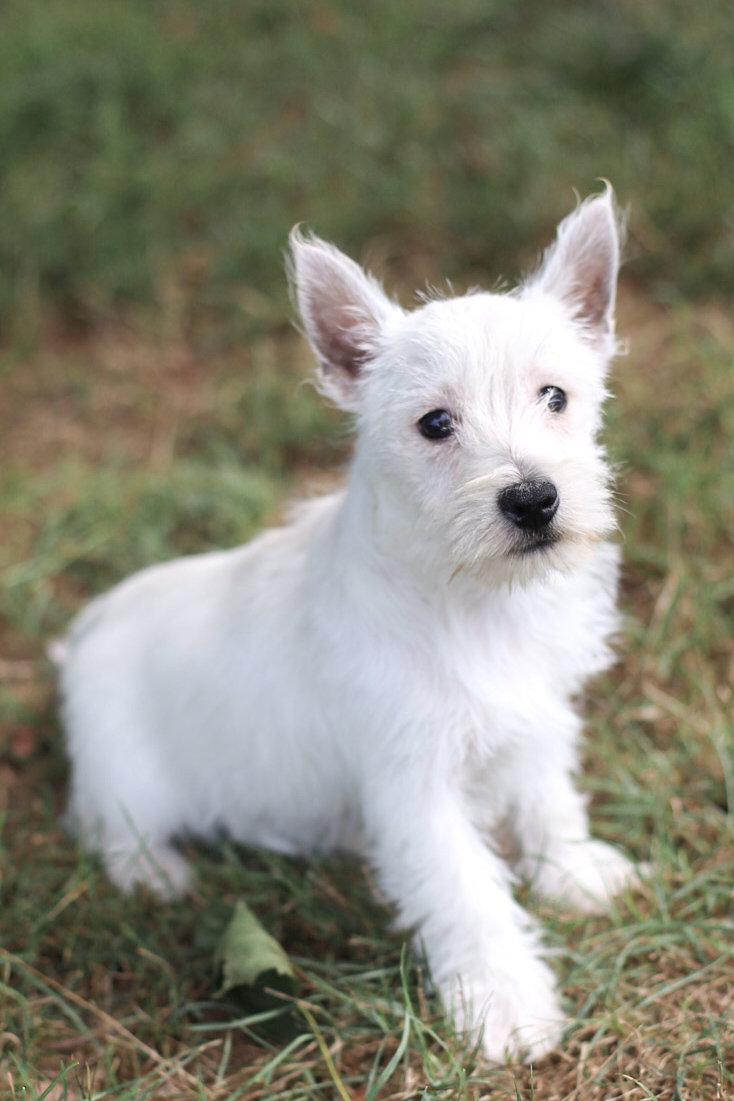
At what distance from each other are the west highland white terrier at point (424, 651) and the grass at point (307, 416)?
0.75 feet

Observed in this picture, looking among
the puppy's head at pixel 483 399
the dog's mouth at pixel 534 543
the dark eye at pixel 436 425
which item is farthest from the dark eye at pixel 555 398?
the dog's mouth at pixel 534 543

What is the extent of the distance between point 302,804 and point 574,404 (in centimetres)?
167

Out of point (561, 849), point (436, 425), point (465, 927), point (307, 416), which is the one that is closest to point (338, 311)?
point (436, 425)

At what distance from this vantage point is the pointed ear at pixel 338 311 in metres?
2.95

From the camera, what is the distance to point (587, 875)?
3.46 meters

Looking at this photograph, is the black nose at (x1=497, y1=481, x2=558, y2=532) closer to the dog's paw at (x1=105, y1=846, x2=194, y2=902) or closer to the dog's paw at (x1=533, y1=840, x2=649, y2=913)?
the dog's paw at (x1=533, y1=840, x2=649, y2=913)

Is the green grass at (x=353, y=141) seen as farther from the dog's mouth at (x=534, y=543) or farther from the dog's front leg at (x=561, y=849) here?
the dog's mouth at (x=534, y=543)

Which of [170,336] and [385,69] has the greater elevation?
[385,69]

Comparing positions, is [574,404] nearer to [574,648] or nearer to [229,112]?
[574,648]

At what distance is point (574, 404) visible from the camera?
2793 millimetres

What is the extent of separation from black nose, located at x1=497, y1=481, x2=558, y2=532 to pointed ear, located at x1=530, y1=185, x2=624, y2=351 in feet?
2.52

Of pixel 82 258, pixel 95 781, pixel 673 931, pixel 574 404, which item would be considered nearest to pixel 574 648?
pixel 574 404

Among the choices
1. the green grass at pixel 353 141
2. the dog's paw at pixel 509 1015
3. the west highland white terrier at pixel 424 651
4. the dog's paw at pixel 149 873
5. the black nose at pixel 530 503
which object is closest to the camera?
the black nose at pixel 530 503

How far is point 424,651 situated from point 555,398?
826 millimetres
